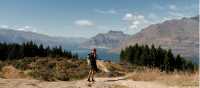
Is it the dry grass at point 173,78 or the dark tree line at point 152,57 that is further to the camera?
the dark tree line at point 152,57

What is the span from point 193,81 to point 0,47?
122 meters

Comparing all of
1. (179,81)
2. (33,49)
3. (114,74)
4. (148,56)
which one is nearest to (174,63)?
(148,56)

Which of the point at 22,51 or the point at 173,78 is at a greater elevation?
the point at 22,51

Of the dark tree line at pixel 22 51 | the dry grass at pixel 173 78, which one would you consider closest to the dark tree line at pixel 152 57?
the dark tree line at pixel 22 51

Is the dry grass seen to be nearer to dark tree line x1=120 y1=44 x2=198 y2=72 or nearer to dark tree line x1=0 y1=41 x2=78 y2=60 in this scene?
dark tree line x1=120 y1=44 x2=198 y2=72

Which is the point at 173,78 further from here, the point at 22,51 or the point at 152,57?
the point at 22,51

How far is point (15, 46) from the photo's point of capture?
5320 inches

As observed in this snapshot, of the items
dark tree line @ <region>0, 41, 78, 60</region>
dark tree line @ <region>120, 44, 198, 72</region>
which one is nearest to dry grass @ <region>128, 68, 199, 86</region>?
dark tree line @ <region>120, 44, 198, 72</region>

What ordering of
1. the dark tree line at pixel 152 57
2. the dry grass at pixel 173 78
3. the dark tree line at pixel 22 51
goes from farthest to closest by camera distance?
the dark tree line at pixel 22 51 < the dark tree line at pixel 152 57 < the dry grass at pixel 173 78

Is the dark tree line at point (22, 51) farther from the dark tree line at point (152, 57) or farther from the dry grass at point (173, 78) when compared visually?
the dry grass at point (173, 78)

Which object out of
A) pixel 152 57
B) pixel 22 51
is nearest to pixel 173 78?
pixel 152 57

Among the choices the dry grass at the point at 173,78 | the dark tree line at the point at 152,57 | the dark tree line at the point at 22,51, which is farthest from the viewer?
the dark tree line at the point at 22,51

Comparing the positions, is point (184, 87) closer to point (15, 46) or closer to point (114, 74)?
point (114, 74)

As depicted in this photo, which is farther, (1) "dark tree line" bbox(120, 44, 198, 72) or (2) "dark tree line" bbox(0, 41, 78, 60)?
(2) "dark tree line" bbox(0, 41, 78, 60)
